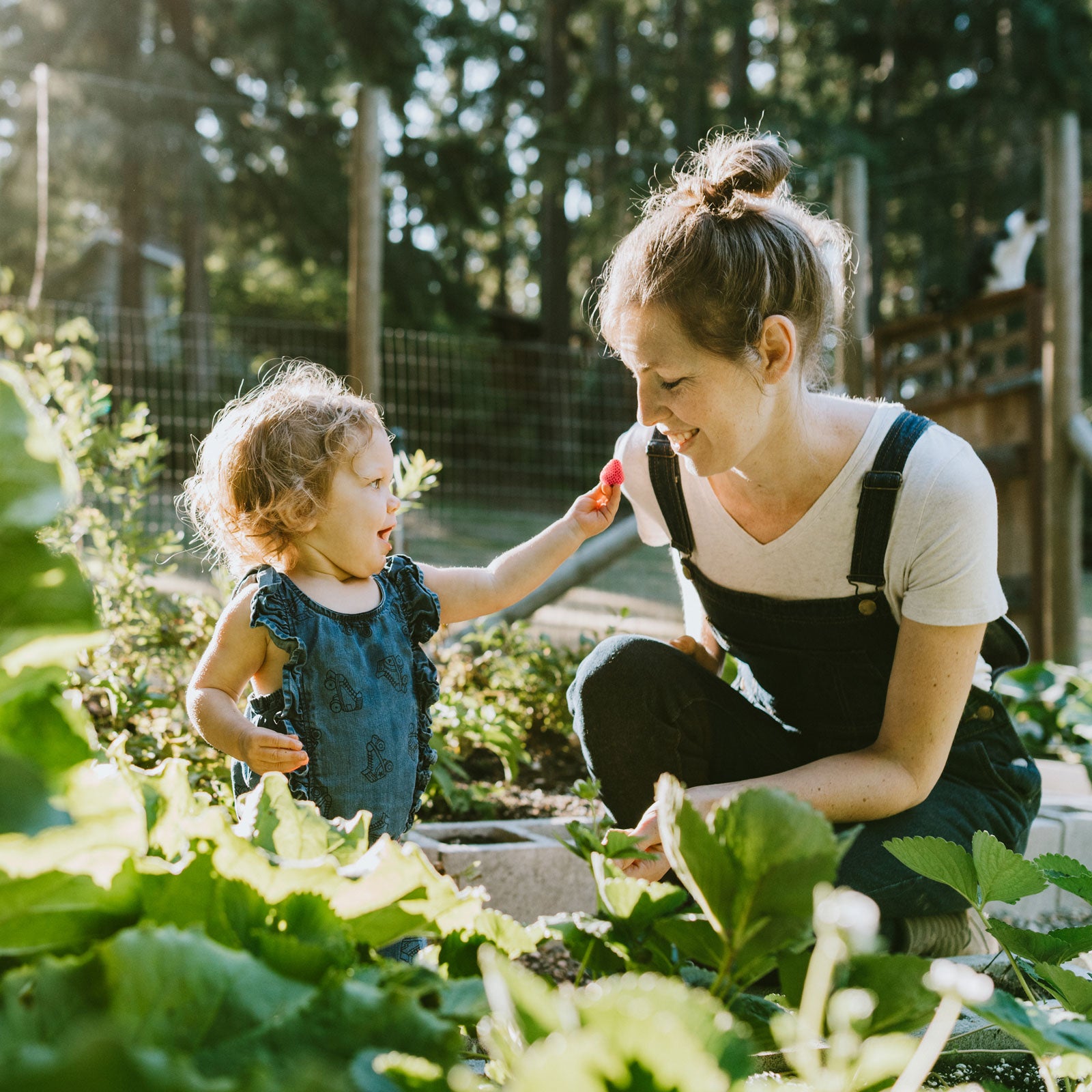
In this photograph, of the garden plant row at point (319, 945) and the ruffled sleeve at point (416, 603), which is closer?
the garden plant row at point (319, 945)

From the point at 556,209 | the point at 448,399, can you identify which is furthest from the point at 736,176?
the point at 556,209

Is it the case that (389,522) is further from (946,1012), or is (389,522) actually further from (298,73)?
(298,73)

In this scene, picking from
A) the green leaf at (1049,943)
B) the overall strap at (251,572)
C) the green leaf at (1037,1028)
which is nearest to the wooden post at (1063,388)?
the overall strap at (251,572)

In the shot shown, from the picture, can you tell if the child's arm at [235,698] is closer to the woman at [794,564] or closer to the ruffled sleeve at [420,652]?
the ruffled sleeve at [420,652]

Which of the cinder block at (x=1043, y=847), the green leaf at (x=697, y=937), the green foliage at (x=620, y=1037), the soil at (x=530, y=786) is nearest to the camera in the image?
the green foliage at (x=620, y=1037)

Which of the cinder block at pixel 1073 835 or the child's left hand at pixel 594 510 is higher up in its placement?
the child's left hand at pixel 594 510

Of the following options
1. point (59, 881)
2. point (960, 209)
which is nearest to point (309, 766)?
point (59, 881)

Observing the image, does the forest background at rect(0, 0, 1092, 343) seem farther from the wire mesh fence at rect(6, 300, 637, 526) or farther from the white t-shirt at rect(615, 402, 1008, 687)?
the white t-shirt at rect(615, 402, 1008, 687)

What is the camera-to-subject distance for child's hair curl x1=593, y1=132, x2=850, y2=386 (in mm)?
1634

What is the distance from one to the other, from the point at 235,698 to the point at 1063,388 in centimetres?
376

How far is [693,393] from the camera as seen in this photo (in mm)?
1609

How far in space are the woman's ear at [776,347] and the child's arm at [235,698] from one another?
34.3 inches

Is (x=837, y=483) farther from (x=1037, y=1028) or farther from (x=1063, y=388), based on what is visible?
(x=1063, y=388)

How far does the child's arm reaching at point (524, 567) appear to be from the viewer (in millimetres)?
1863
